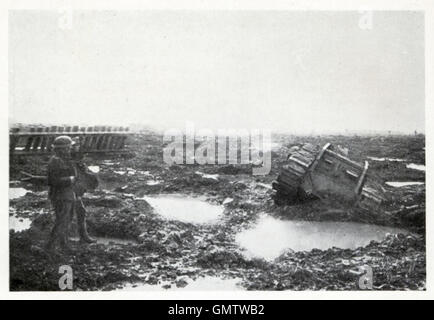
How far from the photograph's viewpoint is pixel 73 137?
4.86 meters

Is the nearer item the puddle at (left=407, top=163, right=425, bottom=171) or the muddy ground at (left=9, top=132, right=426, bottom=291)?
the muddy ground at (left=9, top=132, right=426, bottom=291)

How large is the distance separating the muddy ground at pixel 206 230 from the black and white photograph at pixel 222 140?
17 millimetres

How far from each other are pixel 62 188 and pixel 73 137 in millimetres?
622

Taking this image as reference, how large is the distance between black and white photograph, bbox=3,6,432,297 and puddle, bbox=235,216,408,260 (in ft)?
0.06

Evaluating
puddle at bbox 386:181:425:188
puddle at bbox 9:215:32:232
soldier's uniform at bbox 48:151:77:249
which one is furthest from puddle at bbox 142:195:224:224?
puddle at bbox 386:181:425:188

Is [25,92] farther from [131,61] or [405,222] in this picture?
[405,222]

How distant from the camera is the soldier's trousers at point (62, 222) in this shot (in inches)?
188

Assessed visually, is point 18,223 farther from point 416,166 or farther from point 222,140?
point 416,166

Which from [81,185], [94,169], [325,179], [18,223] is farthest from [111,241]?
[325,179]

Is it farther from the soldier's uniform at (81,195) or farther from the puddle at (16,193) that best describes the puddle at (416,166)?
the puddle at (16,193)

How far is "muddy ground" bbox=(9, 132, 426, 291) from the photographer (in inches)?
185

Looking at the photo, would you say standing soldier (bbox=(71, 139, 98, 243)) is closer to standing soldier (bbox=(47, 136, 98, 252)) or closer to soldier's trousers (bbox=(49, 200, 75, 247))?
standing soldier (bbox=(47, 136, 98, 252))

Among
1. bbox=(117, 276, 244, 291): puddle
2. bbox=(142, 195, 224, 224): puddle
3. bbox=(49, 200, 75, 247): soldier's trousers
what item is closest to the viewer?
bbox=(117, 276, 244, 291): puddle

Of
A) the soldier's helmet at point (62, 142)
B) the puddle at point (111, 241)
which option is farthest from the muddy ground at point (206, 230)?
the soldier's helmet at point (62, 142)
